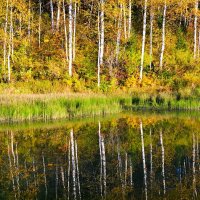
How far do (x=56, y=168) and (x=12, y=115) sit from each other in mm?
8445

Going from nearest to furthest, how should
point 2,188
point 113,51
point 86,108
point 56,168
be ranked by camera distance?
point 2,188, point 56,168, point 86,108, point 113,51

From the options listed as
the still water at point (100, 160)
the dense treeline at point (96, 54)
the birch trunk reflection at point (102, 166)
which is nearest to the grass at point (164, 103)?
the dense treeline at point (96, 54)

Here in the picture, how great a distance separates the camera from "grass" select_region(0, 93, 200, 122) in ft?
65.0

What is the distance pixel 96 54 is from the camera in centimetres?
3438

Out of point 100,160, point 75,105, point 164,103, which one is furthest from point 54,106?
point 100,160

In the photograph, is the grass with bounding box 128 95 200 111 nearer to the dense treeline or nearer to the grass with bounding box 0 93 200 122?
the grass with bounding box 0 93 200 122

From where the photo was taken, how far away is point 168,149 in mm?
13711

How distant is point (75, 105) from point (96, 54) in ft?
43.1

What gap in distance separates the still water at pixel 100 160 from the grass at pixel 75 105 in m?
1.16

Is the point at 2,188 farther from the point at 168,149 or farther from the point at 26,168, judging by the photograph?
the point at 168,149

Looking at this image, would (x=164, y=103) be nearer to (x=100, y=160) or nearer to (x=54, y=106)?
(x=54, y=106)

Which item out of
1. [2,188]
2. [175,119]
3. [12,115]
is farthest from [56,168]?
[175,119]

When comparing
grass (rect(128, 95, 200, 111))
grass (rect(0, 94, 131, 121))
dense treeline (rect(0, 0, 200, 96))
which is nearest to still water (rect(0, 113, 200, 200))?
grass (rect(0, 94, 131, 121))

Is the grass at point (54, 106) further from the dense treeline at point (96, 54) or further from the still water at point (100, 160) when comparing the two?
the dense treeline at point (96, 54)
